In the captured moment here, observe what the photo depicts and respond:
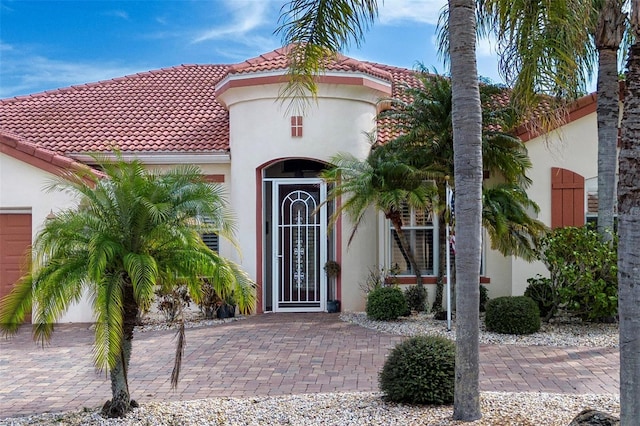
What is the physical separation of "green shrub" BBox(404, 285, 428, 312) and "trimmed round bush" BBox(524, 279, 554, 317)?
2.26m

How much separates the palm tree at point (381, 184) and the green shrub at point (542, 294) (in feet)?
8.37

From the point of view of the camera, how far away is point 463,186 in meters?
6.30

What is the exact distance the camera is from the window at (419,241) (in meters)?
14.9

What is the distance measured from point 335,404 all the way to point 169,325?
22.8 feet

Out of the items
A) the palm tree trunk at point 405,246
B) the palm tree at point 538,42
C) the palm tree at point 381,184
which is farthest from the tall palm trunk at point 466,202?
the palm tree trunk at point 405,246

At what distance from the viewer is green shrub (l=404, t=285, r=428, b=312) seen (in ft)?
46.2

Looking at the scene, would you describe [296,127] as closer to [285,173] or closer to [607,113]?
[285,173]

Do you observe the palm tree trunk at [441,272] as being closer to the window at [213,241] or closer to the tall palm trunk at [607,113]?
the tall palm trunk at [607,113]

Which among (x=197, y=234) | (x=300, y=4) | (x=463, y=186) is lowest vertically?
(x=197, y=234)

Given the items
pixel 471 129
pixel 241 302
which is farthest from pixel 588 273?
pixel 241 302

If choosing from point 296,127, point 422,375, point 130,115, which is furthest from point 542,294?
point 130,115

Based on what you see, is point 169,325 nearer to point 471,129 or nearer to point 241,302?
point 241,302

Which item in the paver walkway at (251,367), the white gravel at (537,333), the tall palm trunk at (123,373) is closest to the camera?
the tall palm trunk at (123,373)

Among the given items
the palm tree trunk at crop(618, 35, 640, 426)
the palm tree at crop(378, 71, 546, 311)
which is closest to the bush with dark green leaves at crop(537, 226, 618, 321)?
the palm tree at crop(378, 71, 546, 311)
